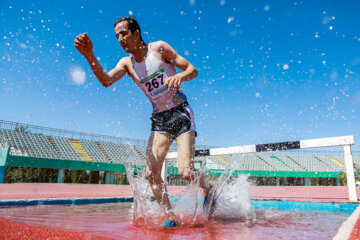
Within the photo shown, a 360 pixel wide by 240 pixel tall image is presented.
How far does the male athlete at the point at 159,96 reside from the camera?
7.80 ft

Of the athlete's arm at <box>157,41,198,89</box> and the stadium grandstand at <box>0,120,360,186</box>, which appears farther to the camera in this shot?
the stadium grandstand at <box>0,120,360,186</box>

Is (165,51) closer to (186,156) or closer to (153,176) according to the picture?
(186,156)

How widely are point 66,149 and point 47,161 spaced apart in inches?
178

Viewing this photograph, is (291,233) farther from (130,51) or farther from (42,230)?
(130,51)

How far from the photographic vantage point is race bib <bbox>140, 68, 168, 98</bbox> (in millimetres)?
2463

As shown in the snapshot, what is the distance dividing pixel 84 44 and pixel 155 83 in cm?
75

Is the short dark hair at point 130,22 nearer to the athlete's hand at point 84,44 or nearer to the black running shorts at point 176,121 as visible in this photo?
the athlete's hand at point 84,44

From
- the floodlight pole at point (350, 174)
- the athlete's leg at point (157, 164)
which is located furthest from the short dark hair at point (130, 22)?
the floodlight pole at point (350, 174)

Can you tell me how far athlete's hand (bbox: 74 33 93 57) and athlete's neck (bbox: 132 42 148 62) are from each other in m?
0.48

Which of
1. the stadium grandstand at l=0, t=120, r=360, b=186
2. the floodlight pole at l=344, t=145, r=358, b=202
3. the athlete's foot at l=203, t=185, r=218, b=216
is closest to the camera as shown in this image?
the athlete's foot at l=203, t=185, r=218, b=216

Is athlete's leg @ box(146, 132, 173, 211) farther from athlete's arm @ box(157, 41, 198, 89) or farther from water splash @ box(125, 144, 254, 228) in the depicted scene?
athlete's arm @ box(157, 41, 198, 89)

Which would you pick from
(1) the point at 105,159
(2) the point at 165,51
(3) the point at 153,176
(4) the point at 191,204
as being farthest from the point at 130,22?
(1) the point at 105,159

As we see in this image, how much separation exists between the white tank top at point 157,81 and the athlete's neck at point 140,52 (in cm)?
4

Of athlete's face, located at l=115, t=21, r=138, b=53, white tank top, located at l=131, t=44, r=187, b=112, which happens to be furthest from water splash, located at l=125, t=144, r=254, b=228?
athlete's face, located at l=115, t=21, r=138, b=53
